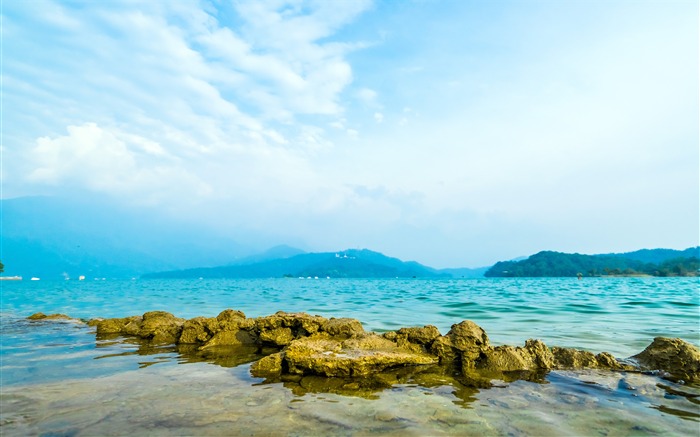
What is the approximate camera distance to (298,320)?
1093cm

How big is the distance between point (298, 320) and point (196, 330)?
390cm

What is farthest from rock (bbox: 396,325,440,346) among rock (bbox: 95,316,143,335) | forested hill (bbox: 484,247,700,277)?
forested hill (bbox: 484,247,700,277)

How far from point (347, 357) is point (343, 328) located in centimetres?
229

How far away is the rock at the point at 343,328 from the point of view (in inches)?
389

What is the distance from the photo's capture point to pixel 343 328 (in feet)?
32.9

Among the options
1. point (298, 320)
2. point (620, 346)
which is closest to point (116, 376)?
point (298, 320)

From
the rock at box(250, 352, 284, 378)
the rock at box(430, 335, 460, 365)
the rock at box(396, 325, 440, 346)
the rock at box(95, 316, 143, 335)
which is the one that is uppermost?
the rock at box(396, 325, 440, 346)

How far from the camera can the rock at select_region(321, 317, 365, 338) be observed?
9.88 meters

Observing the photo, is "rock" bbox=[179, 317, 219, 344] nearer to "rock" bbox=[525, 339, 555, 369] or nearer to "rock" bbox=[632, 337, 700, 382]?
Answer: "rock" bbox=[525, 339, 555, 369]

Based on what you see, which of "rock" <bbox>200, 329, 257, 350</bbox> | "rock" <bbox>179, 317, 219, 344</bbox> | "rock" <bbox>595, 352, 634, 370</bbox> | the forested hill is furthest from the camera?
the forested hill

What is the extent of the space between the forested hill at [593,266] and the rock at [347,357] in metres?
127

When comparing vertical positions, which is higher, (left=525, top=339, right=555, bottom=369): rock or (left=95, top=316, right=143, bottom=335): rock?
(left=525, top=339, right=555, bottom=369): rock

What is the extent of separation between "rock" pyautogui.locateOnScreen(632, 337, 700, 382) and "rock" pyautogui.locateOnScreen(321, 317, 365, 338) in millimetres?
6340

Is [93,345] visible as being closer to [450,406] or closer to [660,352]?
[450,406]
